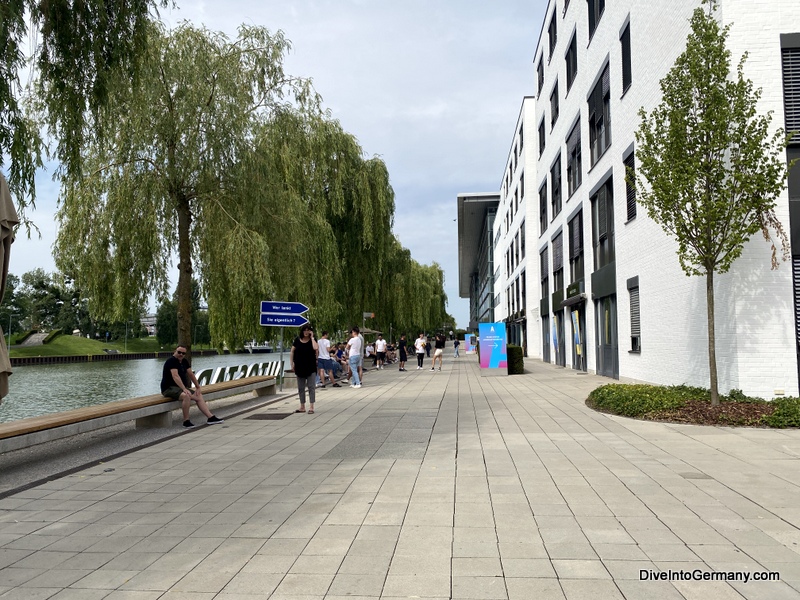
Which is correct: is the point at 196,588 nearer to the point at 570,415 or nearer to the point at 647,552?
the point at 647,552

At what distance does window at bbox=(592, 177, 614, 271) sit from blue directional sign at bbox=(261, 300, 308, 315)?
9921mm

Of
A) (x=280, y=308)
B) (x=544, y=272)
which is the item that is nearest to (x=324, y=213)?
(x=280, y=308)

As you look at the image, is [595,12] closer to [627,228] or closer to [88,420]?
[627,228]

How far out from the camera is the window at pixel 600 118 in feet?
67.2

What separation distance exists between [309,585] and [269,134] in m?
14.7

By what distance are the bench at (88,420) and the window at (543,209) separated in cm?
2560

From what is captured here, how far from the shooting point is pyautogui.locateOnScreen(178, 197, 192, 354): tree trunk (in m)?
13.5

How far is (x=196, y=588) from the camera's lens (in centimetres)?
356

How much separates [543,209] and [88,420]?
30.6 metres

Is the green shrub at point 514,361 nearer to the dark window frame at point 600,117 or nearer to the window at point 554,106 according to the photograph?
the dark window frame at point 600,117

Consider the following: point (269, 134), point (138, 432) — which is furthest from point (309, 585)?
point (269, 134)

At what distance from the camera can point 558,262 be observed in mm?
29594

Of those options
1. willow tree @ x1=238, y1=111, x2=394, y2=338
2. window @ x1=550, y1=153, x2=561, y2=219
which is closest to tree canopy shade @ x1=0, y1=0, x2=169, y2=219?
willow tree @ x1=238, y1=111, x2=394, y2=338

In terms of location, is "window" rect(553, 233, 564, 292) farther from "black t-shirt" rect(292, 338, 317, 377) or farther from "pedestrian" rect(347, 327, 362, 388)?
"black t-shirt" rect(292, 338, 317, 377)
